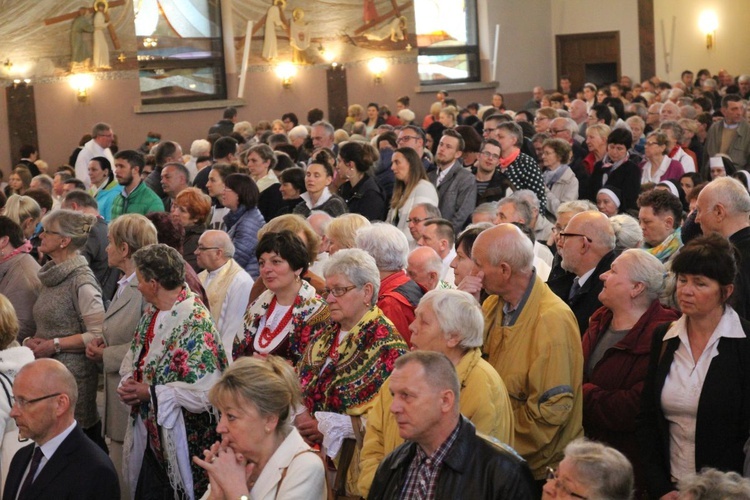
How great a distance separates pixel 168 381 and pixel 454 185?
4.16 meters

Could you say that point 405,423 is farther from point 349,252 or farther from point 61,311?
point 61,311

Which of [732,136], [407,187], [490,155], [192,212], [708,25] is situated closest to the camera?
[192,212]

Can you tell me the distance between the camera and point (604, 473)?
2.98 m

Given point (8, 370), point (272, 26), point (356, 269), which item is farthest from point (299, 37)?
point (356, 269)

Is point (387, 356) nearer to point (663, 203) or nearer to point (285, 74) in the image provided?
point (663, 203)

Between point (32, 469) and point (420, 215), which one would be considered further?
point (420, 215)

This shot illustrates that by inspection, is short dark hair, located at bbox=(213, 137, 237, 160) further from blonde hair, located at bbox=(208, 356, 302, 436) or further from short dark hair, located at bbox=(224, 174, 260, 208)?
blonde hair, located at bbox=(208, 356, 302, 436)

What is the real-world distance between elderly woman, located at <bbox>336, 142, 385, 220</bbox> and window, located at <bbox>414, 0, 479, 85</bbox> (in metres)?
13.9

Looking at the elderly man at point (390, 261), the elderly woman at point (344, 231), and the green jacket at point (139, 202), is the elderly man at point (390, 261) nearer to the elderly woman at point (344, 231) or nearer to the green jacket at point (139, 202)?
the elderly woman at point (344, 231)

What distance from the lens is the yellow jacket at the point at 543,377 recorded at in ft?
13.0

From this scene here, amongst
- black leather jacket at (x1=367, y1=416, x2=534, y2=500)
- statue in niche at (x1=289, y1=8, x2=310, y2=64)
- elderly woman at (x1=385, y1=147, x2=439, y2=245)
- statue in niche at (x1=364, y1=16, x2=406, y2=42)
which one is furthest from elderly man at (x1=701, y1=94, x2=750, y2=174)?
statue in niche at (x1=364, y1=16, x2=406, y2=42)

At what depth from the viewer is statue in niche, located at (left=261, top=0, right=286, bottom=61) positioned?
19.0 m

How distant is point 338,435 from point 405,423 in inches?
38.7

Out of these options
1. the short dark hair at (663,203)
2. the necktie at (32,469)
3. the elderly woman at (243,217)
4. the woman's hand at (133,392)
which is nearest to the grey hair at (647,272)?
the short dark hair at (663,203)
